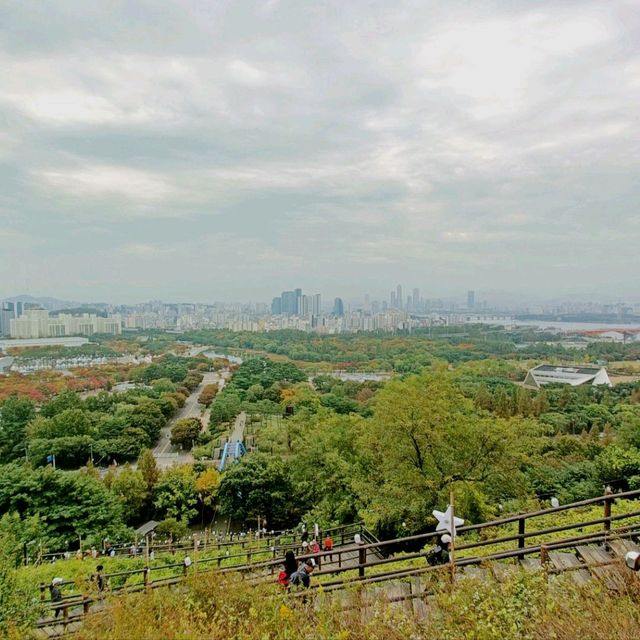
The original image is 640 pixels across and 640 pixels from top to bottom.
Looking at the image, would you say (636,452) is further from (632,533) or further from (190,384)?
(190,384)

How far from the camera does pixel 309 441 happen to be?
12.5 m

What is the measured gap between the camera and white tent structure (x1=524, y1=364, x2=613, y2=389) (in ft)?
118

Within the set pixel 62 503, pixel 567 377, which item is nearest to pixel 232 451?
pixel 62 503

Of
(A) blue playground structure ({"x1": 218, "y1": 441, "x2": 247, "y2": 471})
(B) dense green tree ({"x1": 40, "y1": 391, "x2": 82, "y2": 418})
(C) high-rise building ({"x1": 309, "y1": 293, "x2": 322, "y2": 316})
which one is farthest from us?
(C) high-rise building ({"x1": 309, "y1": 293, "x2": 322, "y2": 316})

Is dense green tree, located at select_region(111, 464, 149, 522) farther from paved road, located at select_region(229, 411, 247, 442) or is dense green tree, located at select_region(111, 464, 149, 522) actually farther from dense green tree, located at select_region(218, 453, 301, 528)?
paved road, located at select_region(229, 411, 247, 442)

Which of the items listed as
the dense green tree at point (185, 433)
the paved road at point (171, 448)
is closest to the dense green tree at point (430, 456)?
the paved road at point (171, 448)

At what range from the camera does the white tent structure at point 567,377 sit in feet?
118

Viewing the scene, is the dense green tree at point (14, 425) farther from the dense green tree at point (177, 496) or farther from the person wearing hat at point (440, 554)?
the person wearing hat at point (440, 554)

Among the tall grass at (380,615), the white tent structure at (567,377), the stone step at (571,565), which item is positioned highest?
the tall grass at (380,615)


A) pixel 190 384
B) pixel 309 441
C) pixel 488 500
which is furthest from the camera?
pixel 190 384

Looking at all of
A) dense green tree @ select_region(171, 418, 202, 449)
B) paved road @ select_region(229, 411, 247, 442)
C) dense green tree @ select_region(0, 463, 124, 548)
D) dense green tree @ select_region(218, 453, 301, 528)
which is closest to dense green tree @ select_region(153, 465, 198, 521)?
dense green tree @ select_region(218, 453, 301, 528)

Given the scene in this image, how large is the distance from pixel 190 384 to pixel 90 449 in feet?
71.3

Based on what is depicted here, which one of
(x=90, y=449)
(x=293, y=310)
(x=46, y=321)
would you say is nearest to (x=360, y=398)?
(x=90, y=449)

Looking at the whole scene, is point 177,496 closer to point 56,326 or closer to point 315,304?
point 56,326
